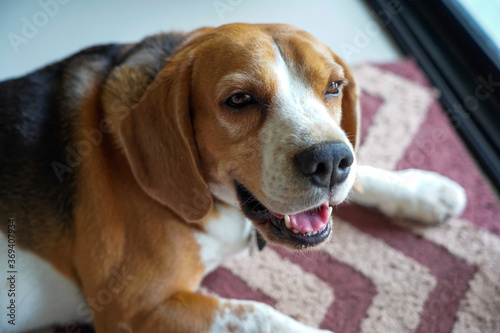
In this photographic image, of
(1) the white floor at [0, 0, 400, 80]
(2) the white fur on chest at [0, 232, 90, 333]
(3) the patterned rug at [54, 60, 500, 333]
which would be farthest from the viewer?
(1) the white floor at [0, 0, 400, 80]

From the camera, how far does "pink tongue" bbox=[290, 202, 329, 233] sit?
165 cm

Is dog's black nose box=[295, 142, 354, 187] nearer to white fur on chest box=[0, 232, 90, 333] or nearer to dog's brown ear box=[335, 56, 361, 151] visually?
dog's brown ear box=[335, 56, 361, 151]

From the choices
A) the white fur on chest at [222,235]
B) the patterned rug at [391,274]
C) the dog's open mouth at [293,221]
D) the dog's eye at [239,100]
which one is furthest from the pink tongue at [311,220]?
the patterned rug at [391,274]

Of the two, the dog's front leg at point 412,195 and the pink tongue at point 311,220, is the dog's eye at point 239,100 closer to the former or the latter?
the pink tongue at point 311,220

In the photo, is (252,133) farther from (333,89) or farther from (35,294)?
(35,294)

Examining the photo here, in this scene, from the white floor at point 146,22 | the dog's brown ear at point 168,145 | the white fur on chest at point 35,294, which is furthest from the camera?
the white floor at point 146,22

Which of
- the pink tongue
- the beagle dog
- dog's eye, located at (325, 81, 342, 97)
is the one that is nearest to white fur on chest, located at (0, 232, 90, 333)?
the beagle dog

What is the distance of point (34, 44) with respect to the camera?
3492 mm

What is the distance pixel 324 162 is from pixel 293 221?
12.8 inches

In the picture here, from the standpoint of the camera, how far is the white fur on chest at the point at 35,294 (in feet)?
6.09

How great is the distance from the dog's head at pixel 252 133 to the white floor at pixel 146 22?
1.93 metres

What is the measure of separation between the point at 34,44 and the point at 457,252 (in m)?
3.36

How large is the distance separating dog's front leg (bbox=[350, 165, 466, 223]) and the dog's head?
2.54 ft

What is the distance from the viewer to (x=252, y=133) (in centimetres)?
158
